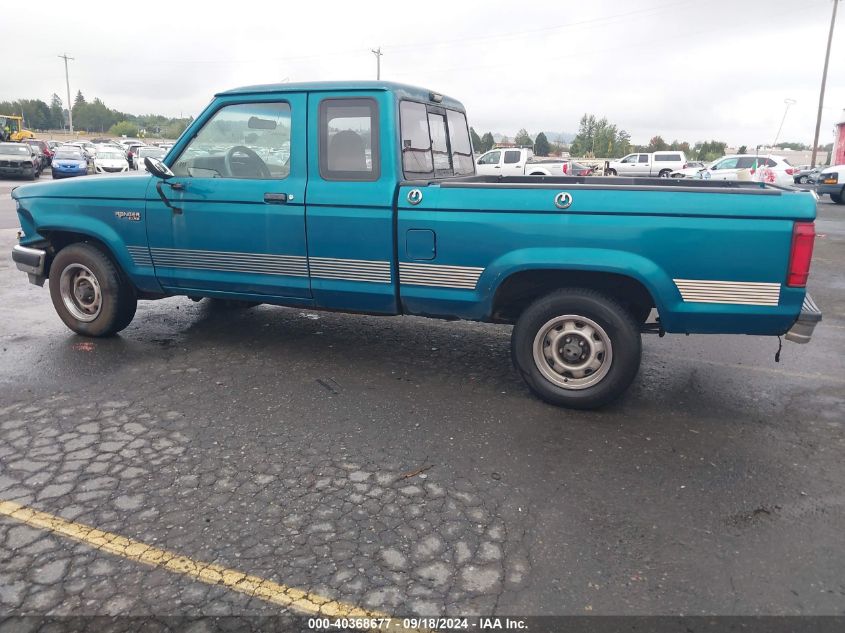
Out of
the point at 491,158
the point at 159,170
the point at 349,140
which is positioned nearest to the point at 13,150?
the point at 491,158

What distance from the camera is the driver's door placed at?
469 centimetres

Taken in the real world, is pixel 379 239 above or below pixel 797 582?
above

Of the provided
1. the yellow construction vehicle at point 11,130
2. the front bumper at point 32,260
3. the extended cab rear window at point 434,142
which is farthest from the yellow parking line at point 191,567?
the yellow construction vehicle at point 11,130

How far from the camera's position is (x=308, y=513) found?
303 cm

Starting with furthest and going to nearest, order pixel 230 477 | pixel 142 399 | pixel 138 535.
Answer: pixel 142 399 → pixel 230 477 → pixel 138 535

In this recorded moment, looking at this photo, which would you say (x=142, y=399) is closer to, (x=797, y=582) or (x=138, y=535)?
(x=138, y=535)

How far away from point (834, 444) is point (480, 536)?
235 centimetres

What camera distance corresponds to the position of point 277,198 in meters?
4.64

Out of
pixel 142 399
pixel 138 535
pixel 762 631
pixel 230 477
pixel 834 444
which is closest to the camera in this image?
pixel 762 631

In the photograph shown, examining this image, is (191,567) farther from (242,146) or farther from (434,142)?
(434,142)

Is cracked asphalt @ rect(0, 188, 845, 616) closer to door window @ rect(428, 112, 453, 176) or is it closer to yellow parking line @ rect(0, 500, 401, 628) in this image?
yellow parking line @ rect(0, 500, 401, 628)

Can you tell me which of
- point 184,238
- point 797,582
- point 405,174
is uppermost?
point 405,174

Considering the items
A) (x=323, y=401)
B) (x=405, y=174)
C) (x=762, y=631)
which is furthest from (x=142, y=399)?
(x=762, y=631)

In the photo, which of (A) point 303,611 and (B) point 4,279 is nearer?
(A) point 303,611
